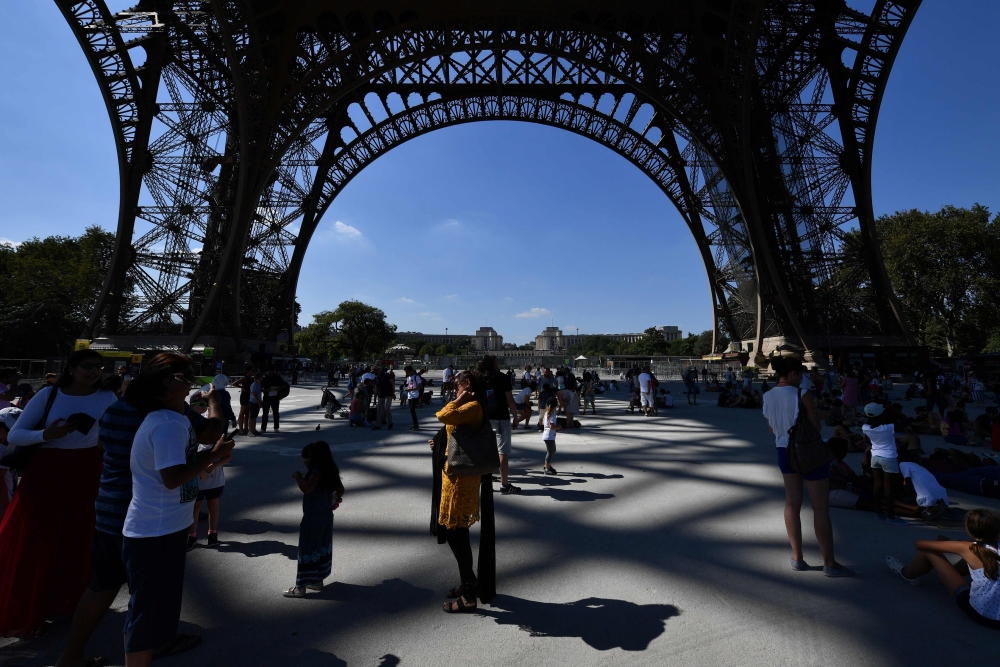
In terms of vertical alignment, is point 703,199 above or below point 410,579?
above

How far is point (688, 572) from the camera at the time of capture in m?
4.02

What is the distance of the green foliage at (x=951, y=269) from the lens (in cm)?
3834

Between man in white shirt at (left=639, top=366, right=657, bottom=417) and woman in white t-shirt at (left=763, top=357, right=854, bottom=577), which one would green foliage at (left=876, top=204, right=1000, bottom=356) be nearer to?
man in white shirt at (left=639, top=366, right=657, bottom=417)

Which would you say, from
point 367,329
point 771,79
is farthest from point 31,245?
point 771,79

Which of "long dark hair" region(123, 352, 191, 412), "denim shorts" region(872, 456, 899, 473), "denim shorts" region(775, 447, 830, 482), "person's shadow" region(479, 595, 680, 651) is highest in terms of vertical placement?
"long dark hair" region(123, 352, 191, 412)

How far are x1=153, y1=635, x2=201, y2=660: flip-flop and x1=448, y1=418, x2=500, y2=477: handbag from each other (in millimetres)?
1797

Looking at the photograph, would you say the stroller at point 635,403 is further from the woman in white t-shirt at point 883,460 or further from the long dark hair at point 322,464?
the long dark hair at point 322,464

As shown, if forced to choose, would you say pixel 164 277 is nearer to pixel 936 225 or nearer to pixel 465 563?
pixel 465 563

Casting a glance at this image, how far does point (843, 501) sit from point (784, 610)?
3.14 m

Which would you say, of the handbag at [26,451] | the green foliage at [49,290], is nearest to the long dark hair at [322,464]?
the handbag at [26,451]

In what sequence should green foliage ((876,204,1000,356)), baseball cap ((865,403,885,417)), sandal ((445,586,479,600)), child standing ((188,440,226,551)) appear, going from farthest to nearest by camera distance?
green foliage ((876,204,1000,356)) < baseball cap ((865,403,885,417)) < child standing ((188,440,226,551)) < sandal ((445,586,479,600))

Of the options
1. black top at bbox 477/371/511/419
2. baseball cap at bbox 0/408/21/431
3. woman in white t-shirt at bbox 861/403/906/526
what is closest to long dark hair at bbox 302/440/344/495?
black top at bbox 477/371/511/419

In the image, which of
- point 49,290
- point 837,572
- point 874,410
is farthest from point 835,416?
point 49,290

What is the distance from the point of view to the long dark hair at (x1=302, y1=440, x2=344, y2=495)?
358cm
